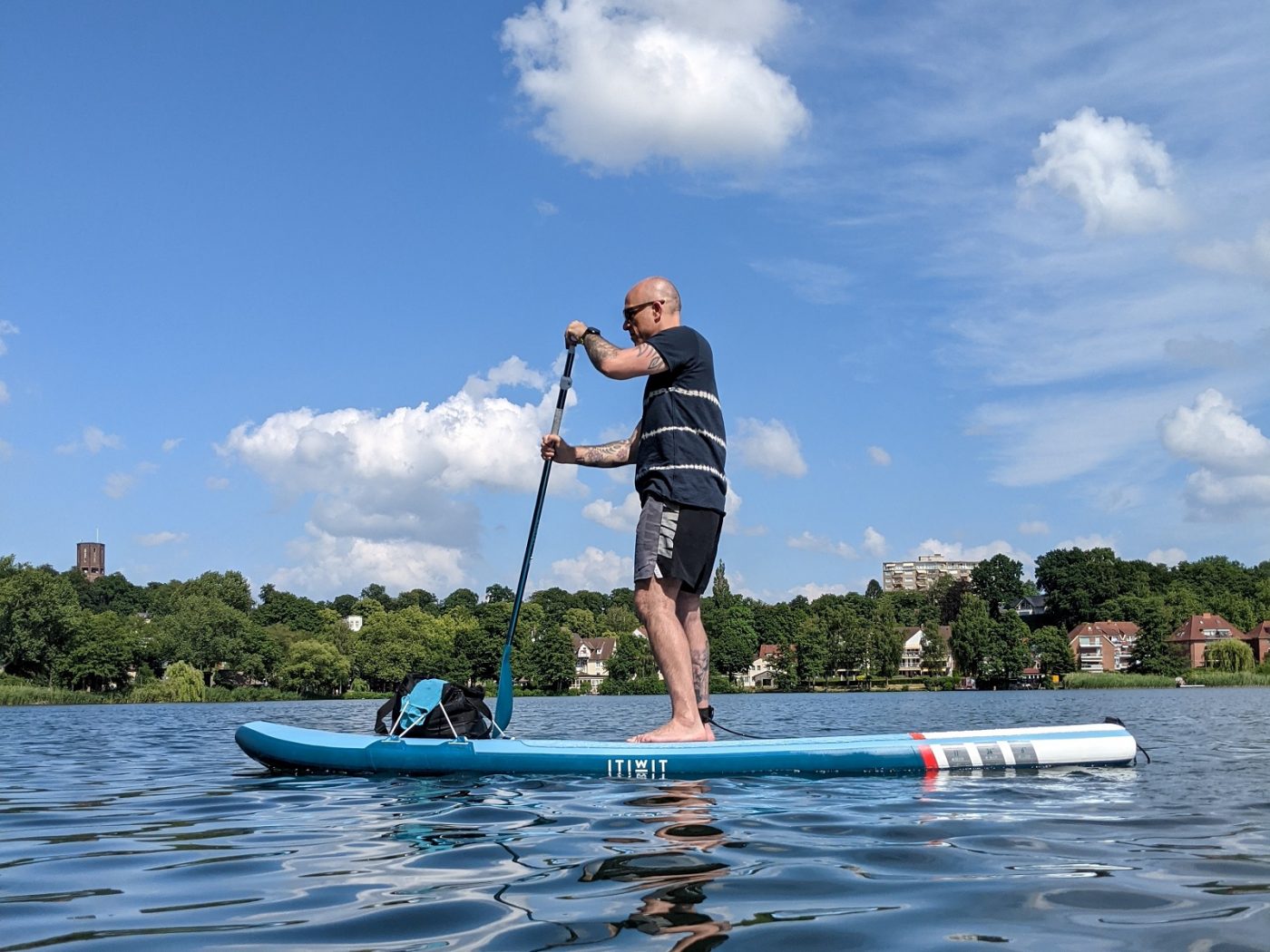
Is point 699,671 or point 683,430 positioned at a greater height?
point 683,430

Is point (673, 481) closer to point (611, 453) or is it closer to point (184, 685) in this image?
point (611, 453)

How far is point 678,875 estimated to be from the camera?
9.93 feet

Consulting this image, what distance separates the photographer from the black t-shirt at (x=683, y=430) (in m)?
6.17

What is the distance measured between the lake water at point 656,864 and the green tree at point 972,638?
103m

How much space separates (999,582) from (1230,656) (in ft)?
200

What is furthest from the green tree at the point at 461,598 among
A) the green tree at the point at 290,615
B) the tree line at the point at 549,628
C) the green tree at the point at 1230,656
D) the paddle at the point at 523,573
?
the paddle at the point at 523,573

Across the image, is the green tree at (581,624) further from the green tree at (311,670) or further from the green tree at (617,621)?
the green tree at (311,670)

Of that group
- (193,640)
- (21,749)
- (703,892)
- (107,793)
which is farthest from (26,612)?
(703,892)

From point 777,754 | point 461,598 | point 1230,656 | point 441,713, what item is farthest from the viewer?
point 461,598

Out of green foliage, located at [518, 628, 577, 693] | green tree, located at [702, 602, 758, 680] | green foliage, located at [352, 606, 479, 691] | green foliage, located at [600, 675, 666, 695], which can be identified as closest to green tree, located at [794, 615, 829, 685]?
green tree, located at [702, 602, 758, 680]

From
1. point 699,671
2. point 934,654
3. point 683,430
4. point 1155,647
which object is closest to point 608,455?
point 683,430

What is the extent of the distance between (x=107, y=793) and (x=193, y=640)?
283 ft

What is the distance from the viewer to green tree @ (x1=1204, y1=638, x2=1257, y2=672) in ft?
266

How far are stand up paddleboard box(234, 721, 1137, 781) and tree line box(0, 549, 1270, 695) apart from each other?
3935 cm
